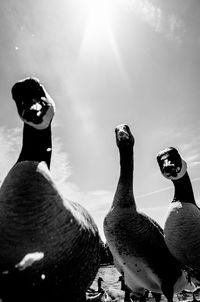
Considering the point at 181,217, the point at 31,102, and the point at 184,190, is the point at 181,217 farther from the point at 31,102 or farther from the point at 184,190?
the point at 31,102

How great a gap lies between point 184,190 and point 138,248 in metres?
2.50

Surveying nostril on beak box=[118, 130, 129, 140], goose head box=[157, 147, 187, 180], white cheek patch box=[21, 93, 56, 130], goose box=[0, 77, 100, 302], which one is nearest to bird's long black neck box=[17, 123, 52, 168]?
white cheek patch box=[21, 93, 56, 130]

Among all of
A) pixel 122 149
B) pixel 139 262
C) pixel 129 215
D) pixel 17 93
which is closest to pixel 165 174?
pixel 122 149

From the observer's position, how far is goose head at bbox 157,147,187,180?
25.2 feet

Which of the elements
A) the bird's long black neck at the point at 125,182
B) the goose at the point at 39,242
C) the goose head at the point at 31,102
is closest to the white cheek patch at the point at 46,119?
the goose head at the point at 31,102


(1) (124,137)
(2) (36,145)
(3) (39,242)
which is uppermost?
(1) (124,137)

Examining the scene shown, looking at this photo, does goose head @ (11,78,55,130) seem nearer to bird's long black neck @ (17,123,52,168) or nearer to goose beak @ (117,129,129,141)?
bird's long black neck @ (17,123,52,168)

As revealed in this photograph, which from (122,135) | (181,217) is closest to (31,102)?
(122,135)

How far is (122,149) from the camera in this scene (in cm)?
777

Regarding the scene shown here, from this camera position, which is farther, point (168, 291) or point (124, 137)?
point (124, 137)

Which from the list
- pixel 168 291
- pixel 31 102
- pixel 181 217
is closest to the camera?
pixel 31 102

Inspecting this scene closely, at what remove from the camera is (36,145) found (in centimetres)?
399

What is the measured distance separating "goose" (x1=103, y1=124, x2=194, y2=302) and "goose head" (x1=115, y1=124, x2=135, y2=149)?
1.30 meters

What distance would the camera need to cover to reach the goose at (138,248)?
6156 mm
